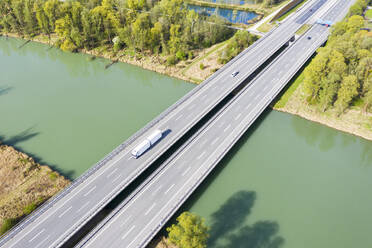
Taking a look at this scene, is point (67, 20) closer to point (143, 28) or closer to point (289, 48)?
point (143, 28)

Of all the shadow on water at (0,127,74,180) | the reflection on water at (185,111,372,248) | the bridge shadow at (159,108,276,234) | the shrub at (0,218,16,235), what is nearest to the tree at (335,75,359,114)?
the reflection on water at (185,111,372,248)

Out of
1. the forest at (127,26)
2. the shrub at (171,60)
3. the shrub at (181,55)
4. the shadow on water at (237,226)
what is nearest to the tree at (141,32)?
the forest at (127,26)

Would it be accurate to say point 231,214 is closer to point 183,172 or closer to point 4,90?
point 183,172

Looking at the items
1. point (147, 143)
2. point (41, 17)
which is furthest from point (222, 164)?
point (41, 17)

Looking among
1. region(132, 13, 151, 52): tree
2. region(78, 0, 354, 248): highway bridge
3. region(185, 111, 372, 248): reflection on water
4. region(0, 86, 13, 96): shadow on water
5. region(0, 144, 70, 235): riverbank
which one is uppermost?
region(132, 13, 151, 52): tree

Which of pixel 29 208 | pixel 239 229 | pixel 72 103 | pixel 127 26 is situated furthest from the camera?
pixel 127 26

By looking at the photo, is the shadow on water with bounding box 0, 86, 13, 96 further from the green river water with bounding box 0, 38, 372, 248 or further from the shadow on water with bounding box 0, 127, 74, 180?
the shadow on water with bounding box 0, 127, 74, 180

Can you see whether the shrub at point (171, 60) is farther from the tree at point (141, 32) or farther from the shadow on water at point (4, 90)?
the shadow on water at point (4, 90)
